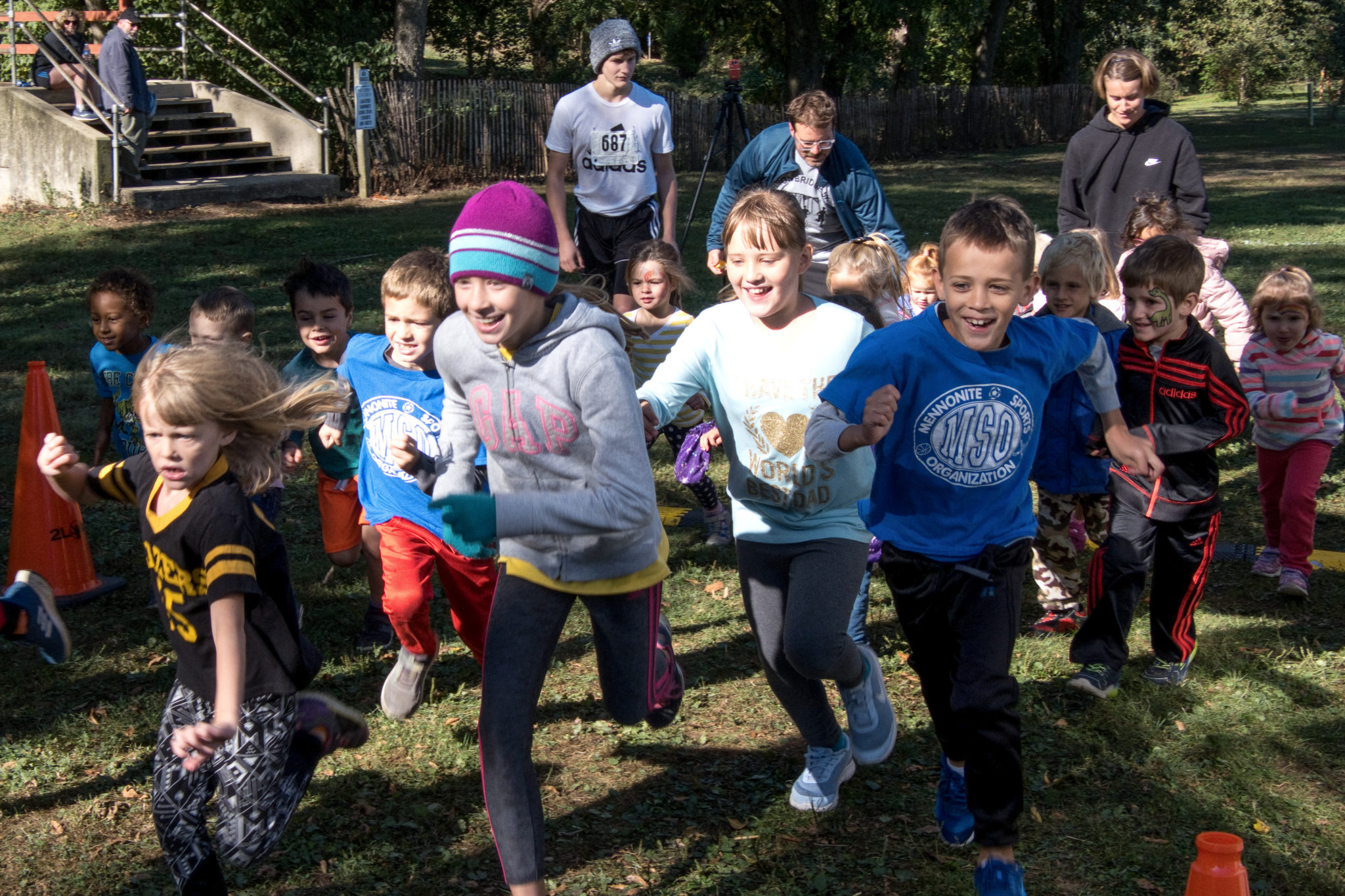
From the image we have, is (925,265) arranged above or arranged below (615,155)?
below

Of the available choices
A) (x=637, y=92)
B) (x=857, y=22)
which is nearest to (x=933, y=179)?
(x=857, y=22)

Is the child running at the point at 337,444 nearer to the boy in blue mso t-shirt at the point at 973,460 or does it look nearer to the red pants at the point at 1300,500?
the boy in blue mso t-shirt at the point at 973,460

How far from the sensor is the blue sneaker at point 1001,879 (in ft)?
10.7

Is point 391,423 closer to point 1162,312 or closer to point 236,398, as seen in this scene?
point 236,398

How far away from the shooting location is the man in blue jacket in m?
6.48

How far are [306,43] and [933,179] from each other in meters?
12.7

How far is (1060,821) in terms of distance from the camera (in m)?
3.87

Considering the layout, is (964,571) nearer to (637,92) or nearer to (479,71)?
(637,92)

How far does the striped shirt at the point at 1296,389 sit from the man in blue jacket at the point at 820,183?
1.87 metres

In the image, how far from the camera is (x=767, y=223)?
353cm

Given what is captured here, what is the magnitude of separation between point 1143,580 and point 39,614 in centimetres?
378

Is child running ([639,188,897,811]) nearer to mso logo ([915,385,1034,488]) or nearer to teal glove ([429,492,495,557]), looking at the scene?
mso logo ([915,385,1034,488])

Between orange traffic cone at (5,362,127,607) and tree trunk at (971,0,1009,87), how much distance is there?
34892 mm

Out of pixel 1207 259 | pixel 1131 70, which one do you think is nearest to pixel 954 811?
pixel 1207 259
